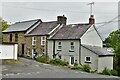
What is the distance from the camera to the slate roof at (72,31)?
1390 inches

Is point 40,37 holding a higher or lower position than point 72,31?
lower

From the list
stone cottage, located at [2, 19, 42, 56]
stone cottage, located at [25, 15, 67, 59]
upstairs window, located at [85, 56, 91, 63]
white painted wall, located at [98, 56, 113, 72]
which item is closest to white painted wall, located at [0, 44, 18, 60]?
stone cottage, located at [25, 15, 67, 59]

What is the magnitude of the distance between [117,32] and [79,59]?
91.5 feet

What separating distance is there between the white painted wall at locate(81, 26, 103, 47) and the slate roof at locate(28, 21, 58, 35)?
19.9 feet

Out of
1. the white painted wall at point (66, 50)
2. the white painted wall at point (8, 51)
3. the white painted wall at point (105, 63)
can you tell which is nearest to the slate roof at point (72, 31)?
the white painted wall at point (66, 50)

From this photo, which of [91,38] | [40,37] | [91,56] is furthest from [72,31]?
[91,56]

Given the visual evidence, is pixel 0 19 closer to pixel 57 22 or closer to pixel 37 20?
pixel 37 20

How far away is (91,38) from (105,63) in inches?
204

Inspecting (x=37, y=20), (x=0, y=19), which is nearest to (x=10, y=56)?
(x=37, y=20)

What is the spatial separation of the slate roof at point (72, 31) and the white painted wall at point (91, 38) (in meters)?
0.66

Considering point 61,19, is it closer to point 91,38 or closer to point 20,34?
point 91,38

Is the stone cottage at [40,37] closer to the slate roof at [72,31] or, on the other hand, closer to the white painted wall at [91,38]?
the slate roof at [72,31]

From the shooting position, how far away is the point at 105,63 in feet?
111

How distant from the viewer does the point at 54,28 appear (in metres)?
38.2
